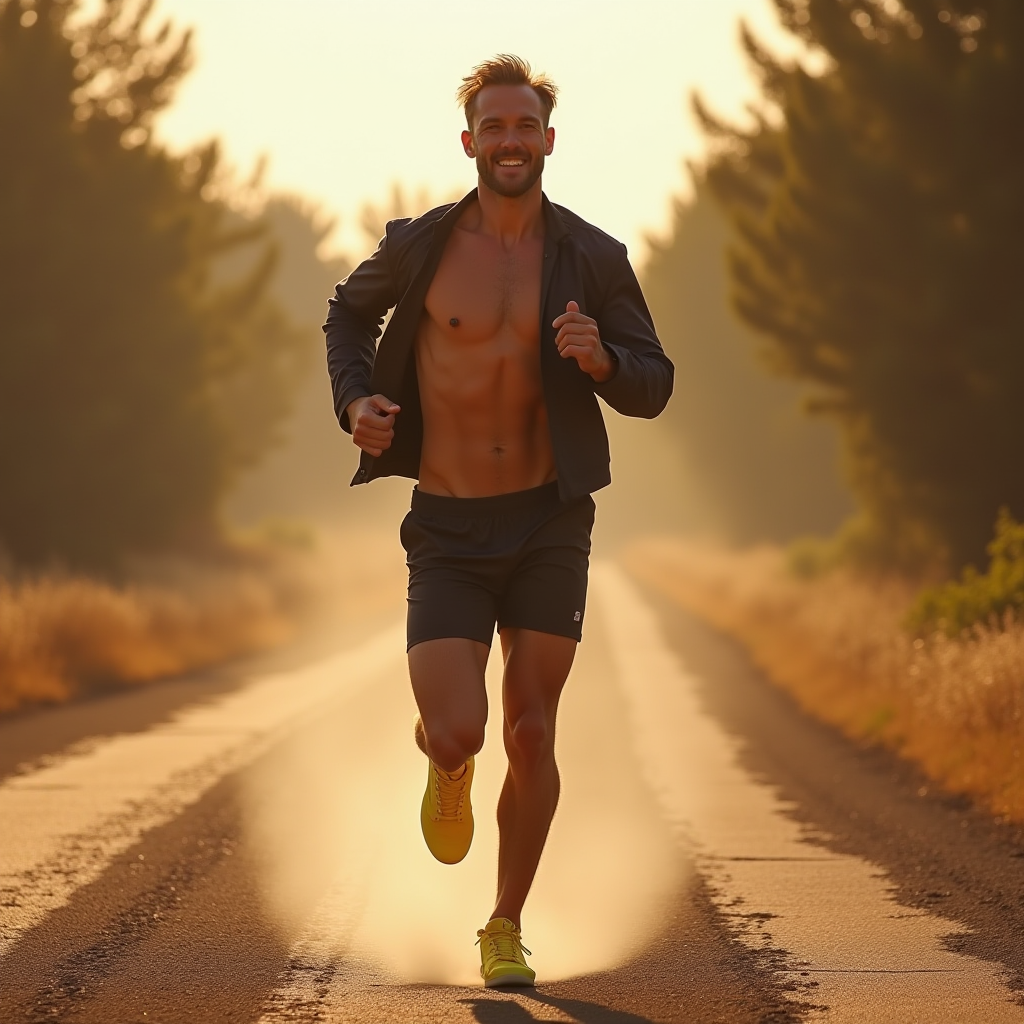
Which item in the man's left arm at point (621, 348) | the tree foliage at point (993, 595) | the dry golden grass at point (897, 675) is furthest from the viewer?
the tree foliage at point (993, 595)

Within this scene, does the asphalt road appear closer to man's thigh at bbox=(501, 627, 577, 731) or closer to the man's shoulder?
man's thigh at bbox=(501, 627, 577, 731)

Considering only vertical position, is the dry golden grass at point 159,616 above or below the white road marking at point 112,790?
above

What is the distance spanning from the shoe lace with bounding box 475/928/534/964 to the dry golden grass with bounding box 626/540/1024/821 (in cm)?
500

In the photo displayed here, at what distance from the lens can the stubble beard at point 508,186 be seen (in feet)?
19.1

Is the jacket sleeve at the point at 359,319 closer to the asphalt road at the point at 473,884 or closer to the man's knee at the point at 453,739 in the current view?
the man's knee at the point at 453,739

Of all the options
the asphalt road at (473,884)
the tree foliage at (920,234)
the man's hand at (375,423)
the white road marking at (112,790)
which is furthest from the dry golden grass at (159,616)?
the man's hand at (375,423)

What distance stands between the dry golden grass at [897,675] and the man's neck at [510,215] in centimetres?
540

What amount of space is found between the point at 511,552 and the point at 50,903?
2.45m

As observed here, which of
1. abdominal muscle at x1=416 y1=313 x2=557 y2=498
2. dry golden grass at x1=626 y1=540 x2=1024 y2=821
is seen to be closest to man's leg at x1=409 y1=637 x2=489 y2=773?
abdominal muscle at x1=416 y1=313 x2=557 y2=498

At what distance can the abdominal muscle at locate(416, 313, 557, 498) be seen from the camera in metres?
5.85

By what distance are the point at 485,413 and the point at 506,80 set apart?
95cm

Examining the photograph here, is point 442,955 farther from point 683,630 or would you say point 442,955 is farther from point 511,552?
point 683,630

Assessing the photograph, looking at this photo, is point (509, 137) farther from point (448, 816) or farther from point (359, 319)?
point (448, 816)

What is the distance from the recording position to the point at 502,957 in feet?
18.9
